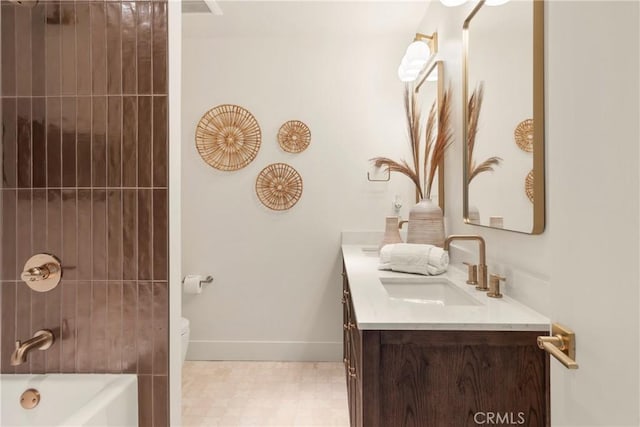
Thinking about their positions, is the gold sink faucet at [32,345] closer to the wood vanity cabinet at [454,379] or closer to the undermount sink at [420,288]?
the wood vanity cabinet at [454,379]

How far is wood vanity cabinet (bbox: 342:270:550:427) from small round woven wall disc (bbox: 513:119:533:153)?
2.06 ft

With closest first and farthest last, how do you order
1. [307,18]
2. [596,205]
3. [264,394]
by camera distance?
1. [596,205]
2. [264,394]
3. [307,18]

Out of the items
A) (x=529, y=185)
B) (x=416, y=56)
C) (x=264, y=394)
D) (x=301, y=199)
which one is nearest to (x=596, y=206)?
(x=529, y=185)

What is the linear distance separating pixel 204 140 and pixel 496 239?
2302mm

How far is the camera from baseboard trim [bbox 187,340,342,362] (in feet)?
10.7

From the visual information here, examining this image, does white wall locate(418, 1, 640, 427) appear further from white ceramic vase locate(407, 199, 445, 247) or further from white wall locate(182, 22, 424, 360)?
white wall locate(182, 22, 424, 360)

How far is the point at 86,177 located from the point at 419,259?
139 cm

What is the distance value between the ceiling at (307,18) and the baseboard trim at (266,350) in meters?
2.35

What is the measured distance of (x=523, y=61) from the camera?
1.49 meters

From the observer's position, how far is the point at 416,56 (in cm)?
256

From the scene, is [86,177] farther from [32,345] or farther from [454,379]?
[454,379]

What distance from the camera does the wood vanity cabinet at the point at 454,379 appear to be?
47.1 inches

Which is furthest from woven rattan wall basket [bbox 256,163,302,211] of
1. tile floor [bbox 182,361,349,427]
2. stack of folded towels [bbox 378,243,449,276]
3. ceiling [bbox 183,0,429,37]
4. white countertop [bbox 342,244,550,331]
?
white countertop [bbox 342,244,550,331]

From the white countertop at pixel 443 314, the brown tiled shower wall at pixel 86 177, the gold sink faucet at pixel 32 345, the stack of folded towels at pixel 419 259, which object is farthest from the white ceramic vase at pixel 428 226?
the gold sink faucet at pixel 32 345
